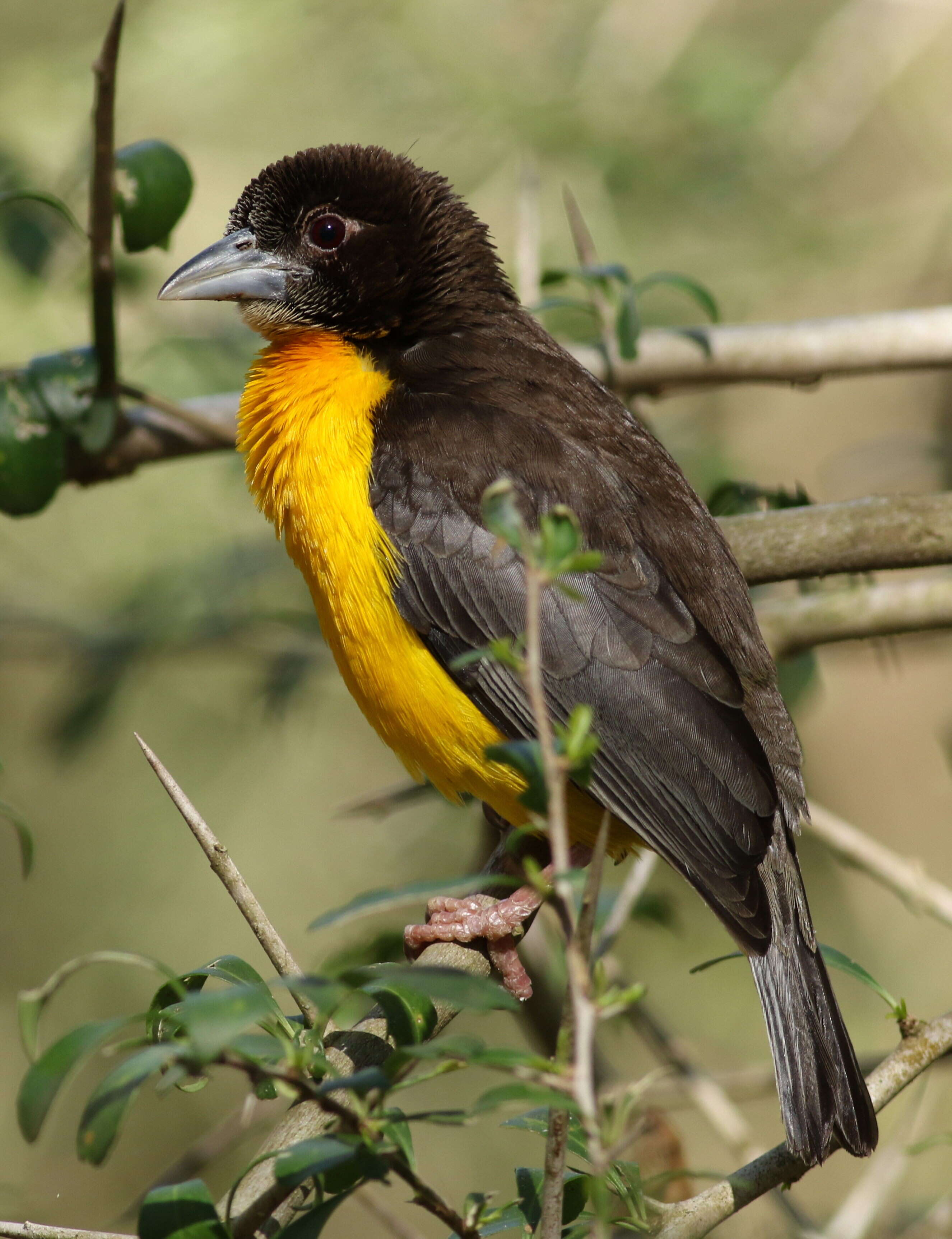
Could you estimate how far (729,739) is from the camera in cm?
354

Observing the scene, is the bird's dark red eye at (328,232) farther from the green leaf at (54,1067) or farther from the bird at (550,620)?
the green leaf at (54,1067)

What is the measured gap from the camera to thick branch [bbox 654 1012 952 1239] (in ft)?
7.37

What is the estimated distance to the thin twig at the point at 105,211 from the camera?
335 centimetres

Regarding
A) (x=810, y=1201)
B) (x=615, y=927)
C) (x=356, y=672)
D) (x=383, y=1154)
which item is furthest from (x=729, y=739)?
(x=810, y=1201)

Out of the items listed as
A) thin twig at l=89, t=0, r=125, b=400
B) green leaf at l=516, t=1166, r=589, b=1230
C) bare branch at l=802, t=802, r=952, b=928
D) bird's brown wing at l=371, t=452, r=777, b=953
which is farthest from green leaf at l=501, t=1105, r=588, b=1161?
thin twig at l=89, t=0, r=125, b=400

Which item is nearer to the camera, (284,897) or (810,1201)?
(810,1201)

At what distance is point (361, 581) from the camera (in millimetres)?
3635

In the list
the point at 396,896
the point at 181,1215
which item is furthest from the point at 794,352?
the point at 181,1215

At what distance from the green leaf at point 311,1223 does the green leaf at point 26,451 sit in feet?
8.33

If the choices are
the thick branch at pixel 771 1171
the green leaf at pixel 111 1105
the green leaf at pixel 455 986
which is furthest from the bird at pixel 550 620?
the green leaf at pixel 111 1105

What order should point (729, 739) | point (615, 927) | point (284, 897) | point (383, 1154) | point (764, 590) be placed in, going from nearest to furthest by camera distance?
point (383, 1154) → point (729, 739) → point (615, 927) → point (764, 590) → point (284, 897)

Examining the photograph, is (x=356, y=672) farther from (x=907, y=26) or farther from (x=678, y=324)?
(x=907, y=26)

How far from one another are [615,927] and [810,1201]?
157 inches

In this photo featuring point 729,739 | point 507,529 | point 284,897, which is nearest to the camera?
point 507,529
